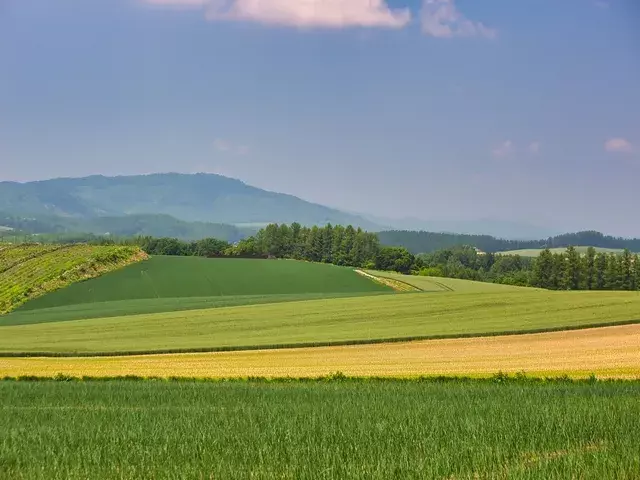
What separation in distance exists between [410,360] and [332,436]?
21.5 metres

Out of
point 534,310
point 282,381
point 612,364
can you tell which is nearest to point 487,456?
point 282,381

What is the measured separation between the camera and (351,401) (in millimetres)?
18250

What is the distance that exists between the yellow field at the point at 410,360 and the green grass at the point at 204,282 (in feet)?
123

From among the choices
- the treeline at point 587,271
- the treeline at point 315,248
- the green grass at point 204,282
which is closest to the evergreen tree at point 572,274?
the treeline at point 587,271

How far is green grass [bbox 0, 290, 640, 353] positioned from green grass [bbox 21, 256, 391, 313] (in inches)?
753

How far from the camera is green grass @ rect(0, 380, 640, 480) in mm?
9609

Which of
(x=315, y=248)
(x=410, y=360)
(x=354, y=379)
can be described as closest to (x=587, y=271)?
(x=315, y=248)

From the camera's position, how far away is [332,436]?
40.2ft

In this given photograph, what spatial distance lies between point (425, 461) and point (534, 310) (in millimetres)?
44004

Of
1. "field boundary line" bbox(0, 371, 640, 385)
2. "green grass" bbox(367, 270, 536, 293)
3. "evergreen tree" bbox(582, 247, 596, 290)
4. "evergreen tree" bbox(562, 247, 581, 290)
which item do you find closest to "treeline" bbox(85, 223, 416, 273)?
"evergreen tree" bbox(562, 247, 581, 290)

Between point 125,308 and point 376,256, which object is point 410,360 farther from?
point 376,256

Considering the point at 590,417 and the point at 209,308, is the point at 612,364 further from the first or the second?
the point at 209,308

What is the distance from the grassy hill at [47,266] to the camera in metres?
73.7

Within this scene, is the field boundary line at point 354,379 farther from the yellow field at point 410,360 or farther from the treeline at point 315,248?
the treeline at point 315,248
